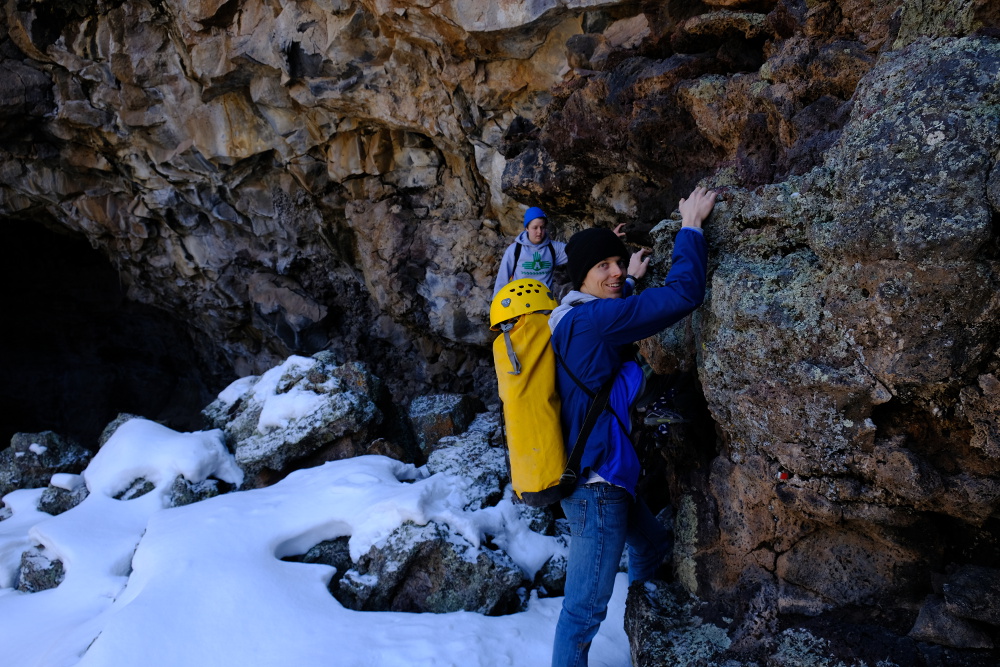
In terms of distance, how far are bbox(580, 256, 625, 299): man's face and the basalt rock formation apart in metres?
0.38

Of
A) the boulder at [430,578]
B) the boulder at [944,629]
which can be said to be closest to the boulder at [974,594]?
the boulder at [944,629]

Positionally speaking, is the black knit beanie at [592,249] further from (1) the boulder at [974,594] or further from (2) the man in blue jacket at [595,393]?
(1) the boulder at [974,594]

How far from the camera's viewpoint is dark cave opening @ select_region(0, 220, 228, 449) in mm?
12391

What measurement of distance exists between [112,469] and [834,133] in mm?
5123

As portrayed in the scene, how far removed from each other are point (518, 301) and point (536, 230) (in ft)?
8.11

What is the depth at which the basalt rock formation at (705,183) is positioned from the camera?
2.18 meters

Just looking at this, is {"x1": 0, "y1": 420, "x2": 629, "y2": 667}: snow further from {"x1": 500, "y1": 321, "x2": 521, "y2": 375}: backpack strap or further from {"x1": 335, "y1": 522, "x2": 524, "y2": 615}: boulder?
{"x1": 500, "y1": 321, "x2": 521, "y2": 375}: backpack strap

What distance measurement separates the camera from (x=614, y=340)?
2561mm

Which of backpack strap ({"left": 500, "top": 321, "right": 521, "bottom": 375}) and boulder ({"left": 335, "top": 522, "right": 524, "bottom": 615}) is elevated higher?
backpack strap ({"left": 500, "top": 321, "right": 521, "bottom": 375})

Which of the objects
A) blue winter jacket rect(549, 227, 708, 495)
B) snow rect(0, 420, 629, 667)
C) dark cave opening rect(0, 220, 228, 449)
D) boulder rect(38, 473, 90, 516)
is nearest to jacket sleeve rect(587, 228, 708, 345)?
blue winter jacket rect(549, 227, 708, 495)

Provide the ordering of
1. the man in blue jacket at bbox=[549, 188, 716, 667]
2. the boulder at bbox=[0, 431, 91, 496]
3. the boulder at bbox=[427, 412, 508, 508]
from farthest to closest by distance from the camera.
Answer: the boulder at bbox=[0, 431, 91, 496] → the boulder at bbox=[427, 412, 508, 508] → the man in blue jacket at bbox=[549, 188, 716, 667]

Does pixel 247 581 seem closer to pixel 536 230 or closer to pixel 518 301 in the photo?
pixel 518 301

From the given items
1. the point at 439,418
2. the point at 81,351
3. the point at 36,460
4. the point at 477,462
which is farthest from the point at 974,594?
the point at 81,351

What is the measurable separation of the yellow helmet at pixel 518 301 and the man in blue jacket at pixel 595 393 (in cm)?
9
